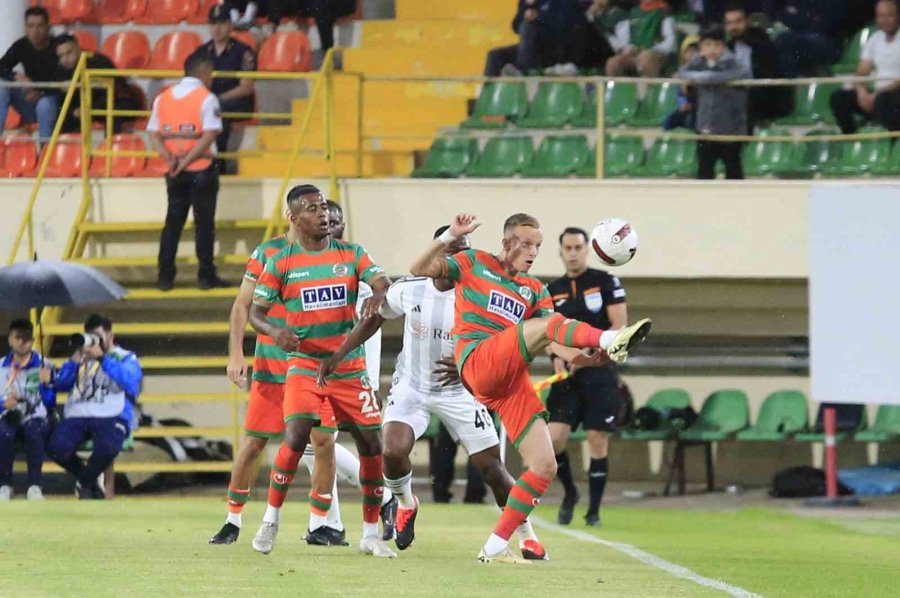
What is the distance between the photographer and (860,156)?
54.9 feet

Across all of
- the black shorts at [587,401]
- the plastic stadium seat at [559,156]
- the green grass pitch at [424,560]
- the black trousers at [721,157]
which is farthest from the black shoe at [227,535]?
the black trousers at [721,157]

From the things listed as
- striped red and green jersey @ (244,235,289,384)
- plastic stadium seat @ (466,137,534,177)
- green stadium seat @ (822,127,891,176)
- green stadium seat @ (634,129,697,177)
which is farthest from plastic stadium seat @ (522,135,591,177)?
striped red and green jersey @ (244,235,289,384)

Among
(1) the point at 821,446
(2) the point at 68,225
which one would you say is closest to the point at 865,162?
(1) the point at 821,446

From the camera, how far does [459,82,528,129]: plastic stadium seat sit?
18.1 metres

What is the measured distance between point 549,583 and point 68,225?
10320 millimetres

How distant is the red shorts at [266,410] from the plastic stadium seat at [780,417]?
8.23 m

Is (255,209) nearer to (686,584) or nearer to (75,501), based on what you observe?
(75,501)

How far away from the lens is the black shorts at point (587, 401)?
12414mm

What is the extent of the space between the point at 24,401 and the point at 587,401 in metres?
5.93

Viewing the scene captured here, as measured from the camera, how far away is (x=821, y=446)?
1827 centimetres

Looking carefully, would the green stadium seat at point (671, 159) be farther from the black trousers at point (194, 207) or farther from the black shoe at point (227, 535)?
the black shoe at point (227, 535)

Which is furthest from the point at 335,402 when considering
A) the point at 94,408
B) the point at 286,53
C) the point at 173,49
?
the point at 173,49

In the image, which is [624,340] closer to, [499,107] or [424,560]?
[424,560]

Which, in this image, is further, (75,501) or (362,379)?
(75,501)
